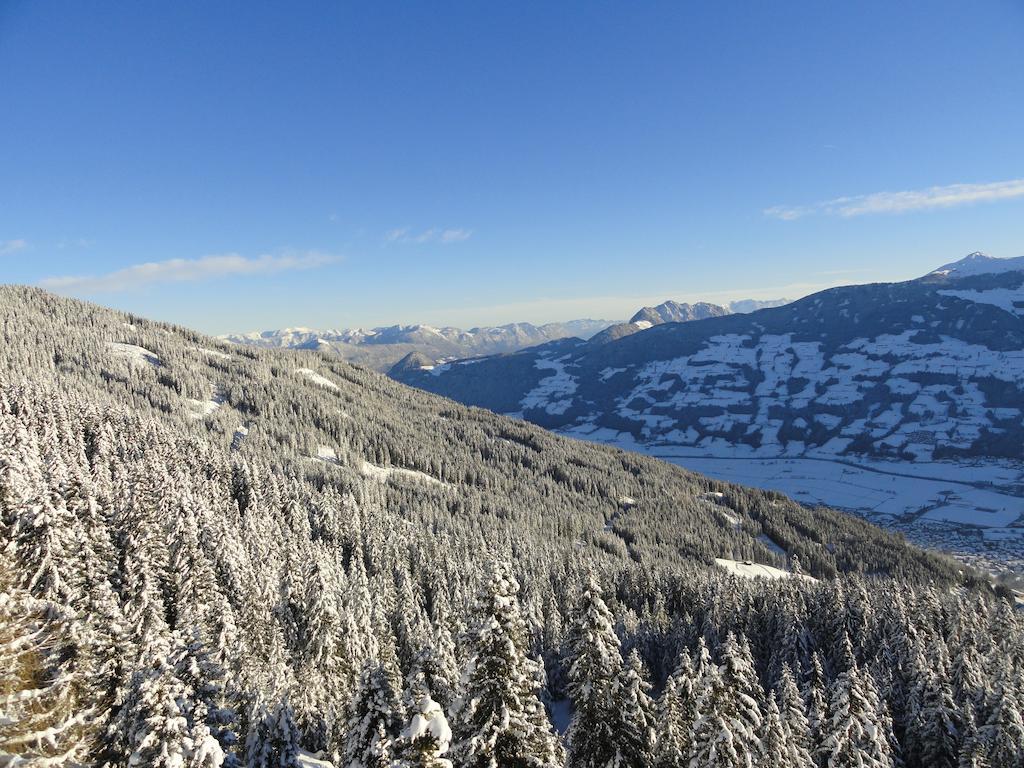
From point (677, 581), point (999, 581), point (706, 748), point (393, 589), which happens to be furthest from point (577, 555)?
point (999, 581)

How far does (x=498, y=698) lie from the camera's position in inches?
643

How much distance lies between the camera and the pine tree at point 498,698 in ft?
52.7

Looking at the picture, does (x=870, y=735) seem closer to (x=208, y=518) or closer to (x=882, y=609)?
(x=882, y=609)

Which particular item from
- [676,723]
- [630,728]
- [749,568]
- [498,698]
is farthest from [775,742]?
[749,568]

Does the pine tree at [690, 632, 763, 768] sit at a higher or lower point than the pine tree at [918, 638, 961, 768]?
higher

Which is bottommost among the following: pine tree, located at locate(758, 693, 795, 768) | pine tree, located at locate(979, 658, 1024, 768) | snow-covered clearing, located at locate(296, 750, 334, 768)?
pine tree, located at locate(979, 658, 1024, 768)

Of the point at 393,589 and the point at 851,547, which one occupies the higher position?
the point at 393,589

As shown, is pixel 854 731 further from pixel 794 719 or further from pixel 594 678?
pixel 594 678

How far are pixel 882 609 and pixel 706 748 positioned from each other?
256 ft

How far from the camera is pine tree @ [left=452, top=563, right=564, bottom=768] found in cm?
1606

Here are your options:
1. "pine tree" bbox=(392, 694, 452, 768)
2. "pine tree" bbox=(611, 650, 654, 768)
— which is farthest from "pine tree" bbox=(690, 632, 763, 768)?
"pine tree" bbox=(392, 694, 452, 768)

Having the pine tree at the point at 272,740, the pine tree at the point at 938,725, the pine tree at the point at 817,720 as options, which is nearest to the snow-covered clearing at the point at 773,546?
the pine tree at the point at 817,720

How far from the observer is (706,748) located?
20.0 m

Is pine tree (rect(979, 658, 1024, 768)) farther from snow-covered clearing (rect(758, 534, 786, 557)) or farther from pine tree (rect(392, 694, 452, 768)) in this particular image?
snow-covered clearing (rect(758, 534, 786, 557))
